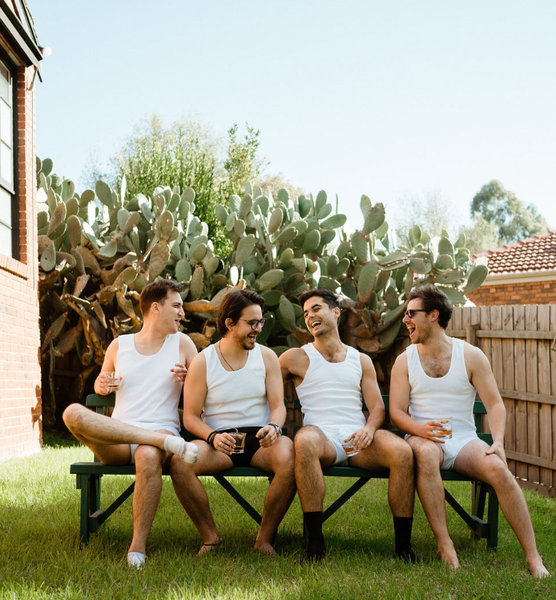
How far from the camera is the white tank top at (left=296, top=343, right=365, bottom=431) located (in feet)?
13.3

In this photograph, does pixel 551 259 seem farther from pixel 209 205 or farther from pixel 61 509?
pixel 61 509

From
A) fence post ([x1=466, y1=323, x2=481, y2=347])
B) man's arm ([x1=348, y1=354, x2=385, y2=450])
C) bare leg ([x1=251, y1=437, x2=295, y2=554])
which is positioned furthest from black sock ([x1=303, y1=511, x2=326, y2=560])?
fence post ([x1=466, y1=323, x2=481, y2=347])

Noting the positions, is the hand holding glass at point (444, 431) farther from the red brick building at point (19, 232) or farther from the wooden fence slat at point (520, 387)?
the red brick building at point (19, 232)

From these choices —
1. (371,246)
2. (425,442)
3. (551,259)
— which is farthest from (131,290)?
(551,259)

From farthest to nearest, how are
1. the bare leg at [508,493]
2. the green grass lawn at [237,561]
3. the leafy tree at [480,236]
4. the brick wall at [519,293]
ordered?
the leafy tree at [480,236] < the brick wall at [519,293] < the bare leg at [508,493] < the green grass lawn at [237,561]

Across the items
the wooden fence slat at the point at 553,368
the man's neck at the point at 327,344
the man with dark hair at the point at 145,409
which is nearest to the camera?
the man with dark hair at the point at 145,409

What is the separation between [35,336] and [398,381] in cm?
491

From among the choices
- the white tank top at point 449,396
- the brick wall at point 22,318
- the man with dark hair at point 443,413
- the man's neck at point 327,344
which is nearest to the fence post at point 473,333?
the man with dark hair at point 443,413

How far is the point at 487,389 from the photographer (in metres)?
3.97

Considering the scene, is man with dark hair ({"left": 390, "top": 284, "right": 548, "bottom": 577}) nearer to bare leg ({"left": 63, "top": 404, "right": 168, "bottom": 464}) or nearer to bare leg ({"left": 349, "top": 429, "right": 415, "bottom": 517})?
bare leg ({"left": 349, "top": 429, "right": 415, "bottom": 517})

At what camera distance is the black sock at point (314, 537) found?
3.54 metres

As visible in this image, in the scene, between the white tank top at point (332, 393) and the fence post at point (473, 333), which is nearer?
the white tank top at point (332, 393)

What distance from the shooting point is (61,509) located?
4.61 metres

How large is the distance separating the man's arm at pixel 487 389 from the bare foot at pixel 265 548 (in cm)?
141
